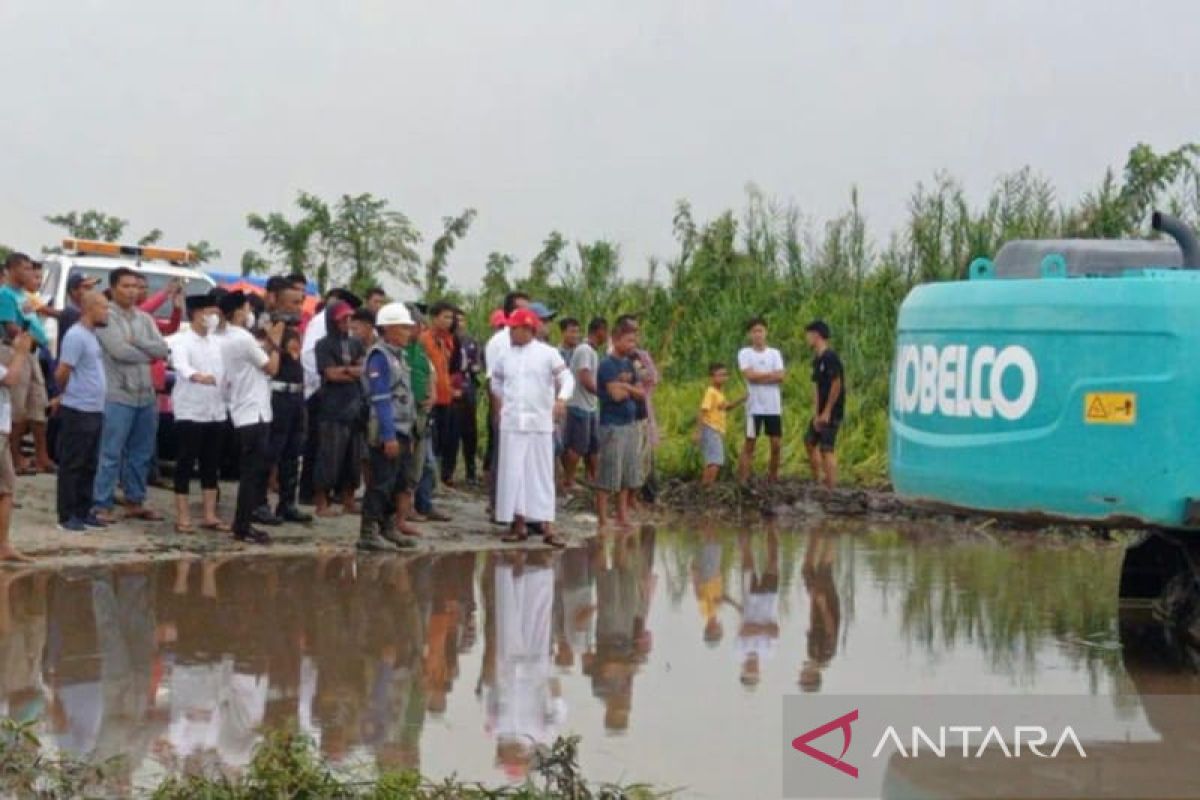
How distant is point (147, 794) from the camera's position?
639cm

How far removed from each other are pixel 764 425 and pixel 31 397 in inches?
272

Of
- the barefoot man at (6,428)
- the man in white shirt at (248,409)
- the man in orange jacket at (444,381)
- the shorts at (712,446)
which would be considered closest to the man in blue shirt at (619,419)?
the man in orange jacket at (444,381)

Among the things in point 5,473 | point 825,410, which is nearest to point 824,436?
point 825,410

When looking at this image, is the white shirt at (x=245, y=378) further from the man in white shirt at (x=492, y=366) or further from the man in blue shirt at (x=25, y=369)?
the man in white shirt at (x=492, y=366)

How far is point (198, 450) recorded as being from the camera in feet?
44.1

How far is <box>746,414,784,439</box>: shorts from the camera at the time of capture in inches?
723

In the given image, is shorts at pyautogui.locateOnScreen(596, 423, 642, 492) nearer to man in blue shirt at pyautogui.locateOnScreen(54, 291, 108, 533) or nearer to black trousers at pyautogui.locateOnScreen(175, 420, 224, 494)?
black trousers at pyautogui.locateOnScreen(175, 420, 224, 494)

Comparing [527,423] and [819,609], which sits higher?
[527,423]

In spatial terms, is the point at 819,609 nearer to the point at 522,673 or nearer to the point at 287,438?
the point at 522,673

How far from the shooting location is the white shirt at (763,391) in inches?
726

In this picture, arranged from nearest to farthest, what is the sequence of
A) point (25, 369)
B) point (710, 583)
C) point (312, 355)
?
1. point (710, 583)
2. point (25, 369)
3. point (312, 355)

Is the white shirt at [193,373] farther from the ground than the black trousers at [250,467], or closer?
farther from the ground

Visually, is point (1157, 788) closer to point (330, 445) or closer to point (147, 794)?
point (147, 794)

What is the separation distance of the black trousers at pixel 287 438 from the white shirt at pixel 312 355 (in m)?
0.47
